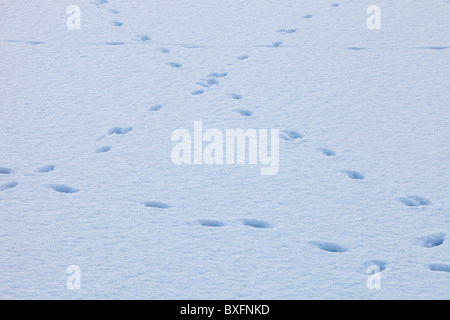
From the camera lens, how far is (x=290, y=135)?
290 centimetres

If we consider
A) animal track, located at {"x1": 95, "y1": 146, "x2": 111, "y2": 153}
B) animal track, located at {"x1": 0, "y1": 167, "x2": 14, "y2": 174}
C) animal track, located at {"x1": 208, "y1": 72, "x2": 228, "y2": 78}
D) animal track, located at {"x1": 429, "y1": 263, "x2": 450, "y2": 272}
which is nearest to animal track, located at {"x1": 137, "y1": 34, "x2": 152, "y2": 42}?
animal track, located at {"x1": 208, "y1": 72, "x2": 228, "y2": 78}

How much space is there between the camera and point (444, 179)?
255 centimetres

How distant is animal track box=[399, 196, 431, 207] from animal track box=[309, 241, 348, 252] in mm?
469

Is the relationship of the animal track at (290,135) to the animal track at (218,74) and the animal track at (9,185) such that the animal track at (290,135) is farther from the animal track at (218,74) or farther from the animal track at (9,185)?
the animal track at (9,185)

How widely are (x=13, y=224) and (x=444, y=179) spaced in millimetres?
2097

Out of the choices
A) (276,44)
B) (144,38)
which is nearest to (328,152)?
(276,44)

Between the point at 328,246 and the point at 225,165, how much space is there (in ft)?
2.52

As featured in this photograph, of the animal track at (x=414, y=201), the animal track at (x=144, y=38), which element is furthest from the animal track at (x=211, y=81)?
the animal track at (x=414, y=201)

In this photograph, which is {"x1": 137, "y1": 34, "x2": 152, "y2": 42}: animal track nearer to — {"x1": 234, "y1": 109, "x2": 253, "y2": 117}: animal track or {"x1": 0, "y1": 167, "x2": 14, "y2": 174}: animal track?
{"x1": 234, "y1": 109, "x2": 253, "y2": 117}: animal track

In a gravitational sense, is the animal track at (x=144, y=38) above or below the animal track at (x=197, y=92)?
above

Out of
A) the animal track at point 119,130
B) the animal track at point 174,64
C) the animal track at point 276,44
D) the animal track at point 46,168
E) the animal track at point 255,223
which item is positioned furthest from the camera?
the animal track at point 276,44

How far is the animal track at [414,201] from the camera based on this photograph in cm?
240

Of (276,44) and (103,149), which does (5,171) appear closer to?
(103,149)
